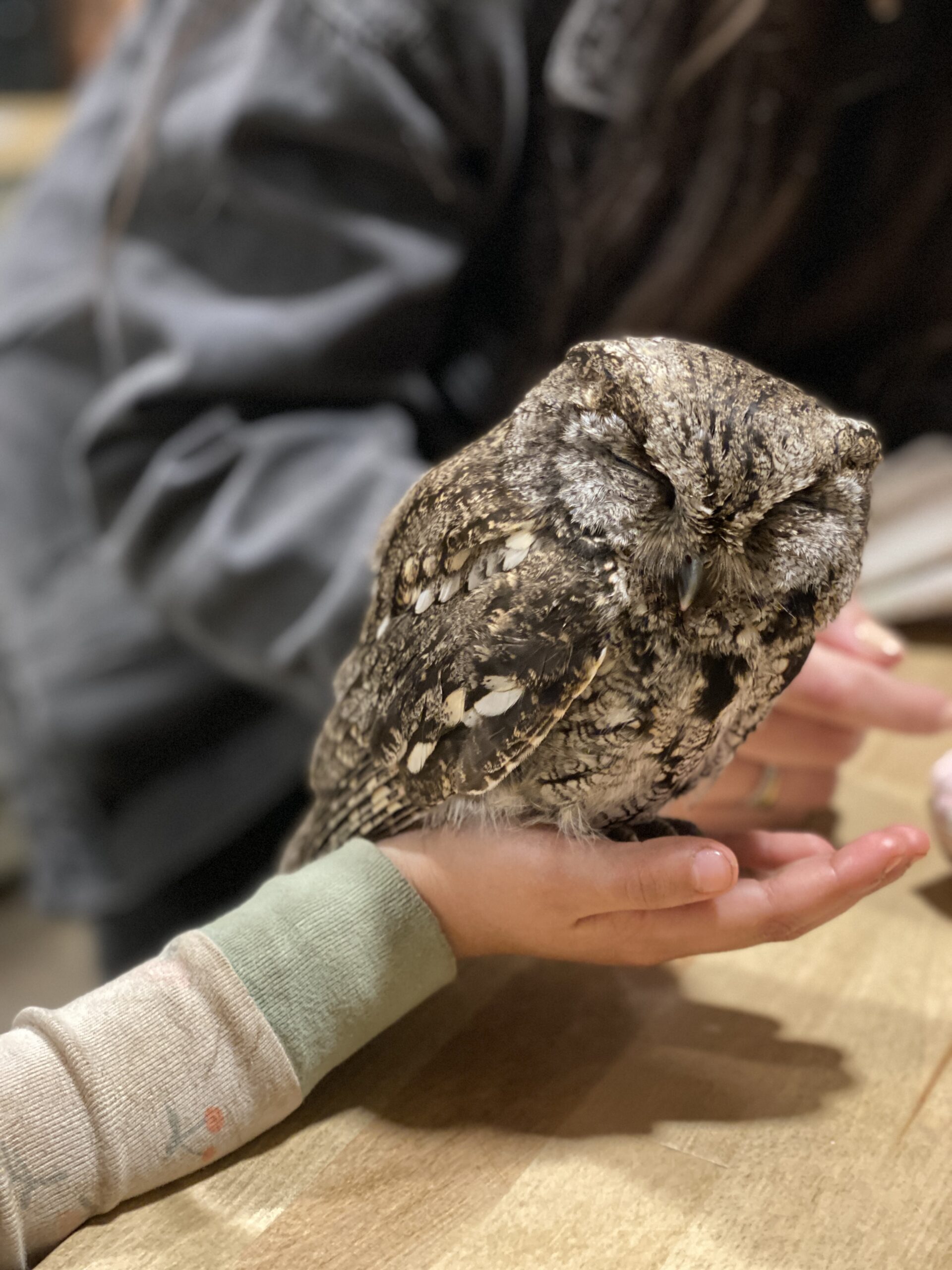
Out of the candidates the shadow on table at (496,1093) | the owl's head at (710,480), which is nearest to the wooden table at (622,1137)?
the shadow on table at (496,1093)

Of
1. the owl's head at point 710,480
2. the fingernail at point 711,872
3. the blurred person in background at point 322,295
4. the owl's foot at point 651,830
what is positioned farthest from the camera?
the blurred person in background at point 322,295

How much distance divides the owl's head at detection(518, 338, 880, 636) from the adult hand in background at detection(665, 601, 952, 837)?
1.03ft

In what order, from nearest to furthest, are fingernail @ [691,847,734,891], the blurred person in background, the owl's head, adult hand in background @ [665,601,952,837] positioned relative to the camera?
the owl's head
fingernail @ [691,847,734,891]
adult hand in background @ [665,601,952,837]
the blurred person in background

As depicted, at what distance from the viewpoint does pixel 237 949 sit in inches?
29.1

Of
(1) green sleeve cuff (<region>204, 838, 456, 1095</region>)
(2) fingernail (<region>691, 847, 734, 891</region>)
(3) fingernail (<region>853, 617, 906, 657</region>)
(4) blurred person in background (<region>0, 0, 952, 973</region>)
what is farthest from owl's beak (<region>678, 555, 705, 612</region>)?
(4) blurred person in background (<region>0, 0, 952, 973</region>)

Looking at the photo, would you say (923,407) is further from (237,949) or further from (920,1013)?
(237,949)

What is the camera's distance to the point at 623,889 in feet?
2.48

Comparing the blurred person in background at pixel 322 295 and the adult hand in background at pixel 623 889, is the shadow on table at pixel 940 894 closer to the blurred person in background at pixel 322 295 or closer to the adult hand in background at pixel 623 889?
the adult hand in background at pixel 623 889

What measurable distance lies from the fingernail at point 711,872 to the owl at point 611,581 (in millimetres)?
69

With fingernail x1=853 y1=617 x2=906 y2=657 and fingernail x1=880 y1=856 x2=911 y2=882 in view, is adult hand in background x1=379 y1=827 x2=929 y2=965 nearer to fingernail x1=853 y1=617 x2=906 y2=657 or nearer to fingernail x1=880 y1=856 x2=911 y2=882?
fingernail x1=880 y1=856 x2=911 y2=882

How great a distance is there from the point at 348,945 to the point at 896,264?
1.36 meters

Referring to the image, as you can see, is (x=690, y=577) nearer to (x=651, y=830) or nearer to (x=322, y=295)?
(x=651, y=830)

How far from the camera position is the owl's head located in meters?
0.63

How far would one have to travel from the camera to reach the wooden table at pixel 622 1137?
0.68 metres
